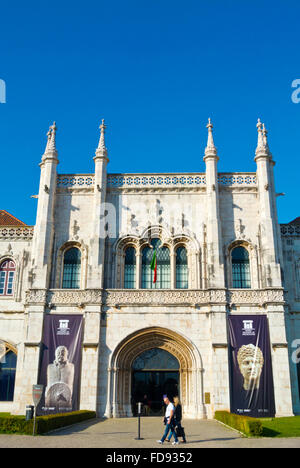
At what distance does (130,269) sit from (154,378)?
22.8ft

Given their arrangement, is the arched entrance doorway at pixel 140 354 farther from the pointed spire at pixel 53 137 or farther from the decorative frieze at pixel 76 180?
the pointed spire at pixel 53 137

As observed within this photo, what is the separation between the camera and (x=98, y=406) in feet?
86.4

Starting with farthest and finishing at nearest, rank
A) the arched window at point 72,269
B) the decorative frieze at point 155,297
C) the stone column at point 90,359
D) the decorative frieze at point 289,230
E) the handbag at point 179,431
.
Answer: the decorative frieze at point 289,230 < the arched window at point 72,269 < the decorative frieze at point 155,297 < the stone column at point 90,359 < the handbag at point 179,431

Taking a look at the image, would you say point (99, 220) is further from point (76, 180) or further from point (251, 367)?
point (251, 367)

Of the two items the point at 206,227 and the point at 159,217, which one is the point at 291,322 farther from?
the point at 159,217

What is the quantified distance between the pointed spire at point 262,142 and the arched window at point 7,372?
20.9m

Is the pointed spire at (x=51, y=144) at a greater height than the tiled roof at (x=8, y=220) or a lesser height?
greater

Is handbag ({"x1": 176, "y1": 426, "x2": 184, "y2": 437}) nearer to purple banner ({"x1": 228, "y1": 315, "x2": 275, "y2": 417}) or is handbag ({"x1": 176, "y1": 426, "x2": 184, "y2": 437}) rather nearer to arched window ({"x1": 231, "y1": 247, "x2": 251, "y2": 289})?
purple banner ({"x1": 228, "y1": 315, "x2": 275, "y2": 417})

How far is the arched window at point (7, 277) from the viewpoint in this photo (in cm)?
3102

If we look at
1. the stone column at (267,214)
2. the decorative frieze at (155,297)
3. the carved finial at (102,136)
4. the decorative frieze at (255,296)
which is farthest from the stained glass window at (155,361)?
the carved finial at (102,136)

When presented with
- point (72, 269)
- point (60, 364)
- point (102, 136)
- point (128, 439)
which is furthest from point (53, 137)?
point (128, 439)

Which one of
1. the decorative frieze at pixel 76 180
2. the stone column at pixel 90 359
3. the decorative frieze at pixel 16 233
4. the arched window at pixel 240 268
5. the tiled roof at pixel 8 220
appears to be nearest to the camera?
the stone column at pixel 90 359

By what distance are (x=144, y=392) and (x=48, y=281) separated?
9033 mm

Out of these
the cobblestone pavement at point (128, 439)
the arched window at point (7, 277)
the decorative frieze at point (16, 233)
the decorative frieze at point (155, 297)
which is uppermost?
the decorative frieze at point (16, 233)
